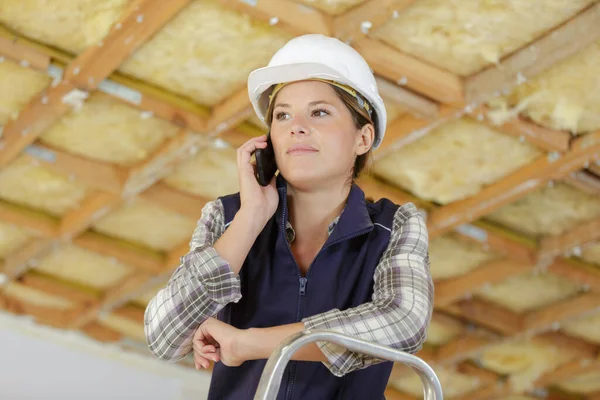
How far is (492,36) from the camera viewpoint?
11.6 ft

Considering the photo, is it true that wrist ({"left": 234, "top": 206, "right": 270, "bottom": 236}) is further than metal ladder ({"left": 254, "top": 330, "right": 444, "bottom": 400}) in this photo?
Yes

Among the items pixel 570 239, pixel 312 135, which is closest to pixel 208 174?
pixel 570 239

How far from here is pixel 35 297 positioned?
668cm

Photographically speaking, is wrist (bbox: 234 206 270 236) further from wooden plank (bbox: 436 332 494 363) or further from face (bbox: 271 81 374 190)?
wooden plank (bbox: 436 332 494 363)

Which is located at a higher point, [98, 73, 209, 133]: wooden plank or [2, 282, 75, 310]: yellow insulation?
[98, 73, 209, 133]: wooden plank

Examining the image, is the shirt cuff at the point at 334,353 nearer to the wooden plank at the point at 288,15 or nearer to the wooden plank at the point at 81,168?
the wooden plank at the point at 288,15

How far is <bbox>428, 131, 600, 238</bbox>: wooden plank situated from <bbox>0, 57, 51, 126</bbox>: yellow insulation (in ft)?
7.57

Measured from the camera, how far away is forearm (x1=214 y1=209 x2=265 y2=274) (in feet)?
5.16

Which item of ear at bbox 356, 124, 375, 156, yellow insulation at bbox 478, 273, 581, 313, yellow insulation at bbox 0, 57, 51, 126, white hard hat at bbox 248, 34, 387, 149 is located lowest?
yellow insulation at bbox 478, 273, 581, 313

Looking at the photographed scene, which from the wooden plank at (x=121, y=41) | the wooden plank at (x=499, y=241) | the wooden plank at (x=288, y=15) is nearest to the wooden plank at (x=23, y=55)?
the wooden plank at (x=121, y=41)

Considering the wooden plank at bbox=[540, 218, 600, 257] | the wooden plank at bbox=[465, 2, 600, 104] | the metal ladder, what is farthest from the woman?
the wooden plank at bbox=[540, 218, 600, 257]

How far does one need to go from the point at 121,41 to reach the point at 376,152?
141cm

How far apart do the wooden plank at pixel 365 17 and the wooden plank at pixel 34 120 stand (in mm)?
1336

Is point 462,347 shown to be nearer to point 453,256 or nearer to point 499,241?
point 453,256
